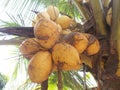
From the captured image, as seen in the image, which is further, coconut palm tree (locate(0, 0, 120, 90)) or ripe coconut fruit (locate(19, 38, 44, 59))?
coconut palm tree (locate(0, 0, 120, 90))

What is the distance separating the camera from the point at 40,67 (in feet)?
2.98

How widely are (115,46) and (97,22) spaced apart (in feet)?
0.48

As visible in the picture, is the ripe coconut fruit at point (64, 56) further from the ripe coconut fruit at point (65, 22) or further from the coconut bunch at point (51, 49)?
the ripe coconut fruit at point (65, 22)

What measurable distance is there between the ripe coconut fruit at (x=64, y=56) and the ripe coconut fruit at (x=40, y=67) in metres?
0.02

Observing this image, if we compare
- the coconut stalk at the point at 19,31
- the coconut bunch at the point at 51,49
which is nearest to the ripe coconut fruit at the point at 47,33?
the coconut bunch at the point at 51,49

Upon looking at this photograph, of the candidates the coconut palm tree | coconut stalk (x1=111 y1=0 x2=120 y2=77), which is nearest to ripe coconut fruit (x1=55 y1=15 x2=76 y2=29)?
the coconut palm tree

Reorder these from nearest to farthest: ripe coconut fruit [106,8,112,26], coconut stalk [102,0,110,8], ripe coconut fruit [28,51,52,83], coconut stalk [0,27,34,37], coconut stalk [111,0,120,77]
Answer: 1. ripe coconut fruit [28,51,52,83]
2. coconut stalk [0,27,34,37]
3. coconut stalk [111,0,120,77]
4. ripe coconut fruit [106,8,112,26]
5. coconut stalk [102,0,110,8]

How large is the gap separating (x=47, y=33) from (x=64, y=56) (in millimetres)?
100

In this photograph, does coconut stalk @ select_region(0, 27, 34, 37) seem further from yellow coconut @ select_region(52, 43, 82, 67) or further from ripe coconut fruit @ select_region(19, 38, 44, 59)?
yellow coconut @ select_region(52, 43, 82, 67)

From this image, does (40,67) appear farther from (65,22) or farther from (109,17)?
(109,17)

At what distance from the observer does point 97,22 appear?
49.9 inches

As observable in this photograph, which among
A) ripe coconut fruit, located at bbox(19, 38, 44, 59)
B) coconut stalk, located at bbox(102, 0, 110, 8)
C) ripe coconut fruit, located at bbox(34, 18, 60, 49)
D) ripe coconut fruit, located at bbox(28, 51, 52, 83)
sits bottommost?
ripe coconut fruit, located at bbox(28, 51, 52, 83)

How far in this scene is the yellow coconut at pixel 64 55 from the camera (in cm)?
91

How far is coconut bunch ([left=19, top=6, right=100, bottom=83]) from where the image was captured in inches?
36.0
